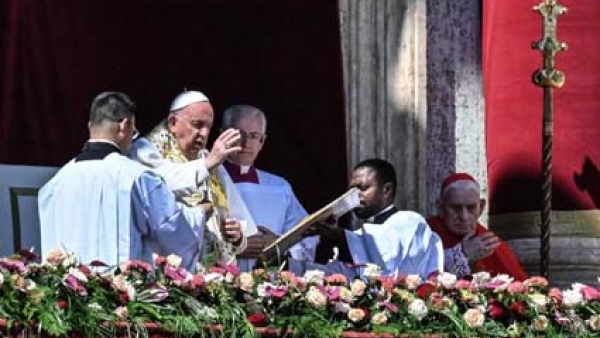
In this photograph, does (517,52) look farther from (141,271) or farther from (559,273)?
(141,271)

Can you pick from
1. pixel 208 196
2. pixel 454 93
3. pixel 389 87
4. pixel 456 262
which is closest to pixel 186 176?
pixel 208 196

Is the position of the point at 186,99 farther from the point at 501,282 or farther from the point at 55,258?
the point at 55,258

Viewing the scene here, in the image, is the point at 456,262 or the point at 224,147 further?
the point at 456,262

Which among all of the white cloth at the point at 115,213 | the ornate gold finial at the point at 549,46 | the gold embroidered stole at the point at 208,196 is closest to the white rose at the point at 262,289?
the white cloth at the point at 115,213

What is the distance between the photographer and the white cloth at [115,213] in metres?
11.4

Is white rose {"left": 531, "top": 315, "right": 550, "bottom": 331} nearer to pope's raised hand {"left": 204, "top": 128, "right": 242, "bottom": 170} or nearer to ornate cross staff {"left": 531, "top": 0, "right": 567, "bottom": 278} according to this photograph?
pope's raised hand {"left": 204, "top": 128, "right": 242, "bottom": 170}

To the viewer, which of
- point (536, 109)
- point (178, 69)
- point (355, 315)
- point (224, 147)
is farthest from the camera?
point (536, 109)

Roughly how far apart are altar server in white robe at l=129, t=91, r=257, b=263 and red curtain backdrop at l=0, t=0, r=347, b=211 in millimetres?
752

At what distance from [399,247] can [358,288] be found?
182 centimetres

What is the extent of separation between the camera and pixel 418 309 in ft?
35.5

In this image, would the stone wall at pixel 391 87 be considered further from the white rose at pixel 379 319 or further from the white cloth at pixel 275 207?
the white rose at pixel 379 319

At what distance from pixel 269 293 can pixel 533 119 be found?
13.4 feet

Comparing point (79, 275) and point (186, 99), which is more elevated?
point (186, 99)

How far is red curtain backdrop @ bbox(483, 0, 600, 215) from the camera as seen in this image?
46.9 feet
